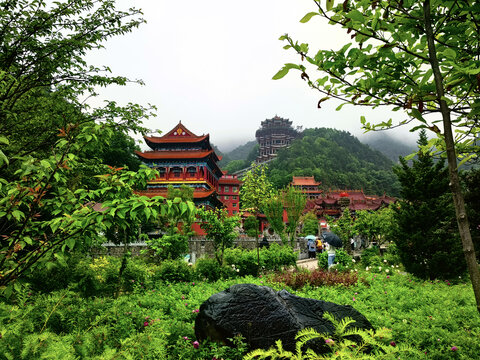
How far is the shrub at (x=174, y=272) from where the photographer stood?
26.7 feet

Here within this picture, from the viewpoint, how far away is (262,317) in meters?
3.53

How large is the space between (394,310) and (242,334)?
310 cm

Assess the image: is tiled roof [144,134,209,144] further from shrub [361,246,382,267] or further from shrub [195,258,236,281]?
shrub [195,258,236,281]

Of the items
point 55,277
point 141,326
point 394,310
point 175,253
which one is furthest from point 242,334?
point 175,253

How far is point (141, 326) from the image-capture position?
143 inches

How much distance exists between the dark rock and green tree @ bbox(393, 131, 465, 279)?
6.30 metres

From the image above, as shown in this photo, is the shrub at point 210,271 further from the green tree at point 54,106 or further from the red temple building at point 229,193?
the red temple building at point 229,193

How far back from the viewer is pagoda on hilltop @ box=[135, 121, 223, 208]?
32.2m

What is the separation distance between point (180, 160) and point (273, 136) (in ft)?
211

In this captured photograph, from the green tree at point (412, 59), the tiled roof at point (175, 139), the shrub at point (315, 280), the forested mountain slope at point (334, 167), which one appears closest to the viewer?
the green tree at point (412, 59)

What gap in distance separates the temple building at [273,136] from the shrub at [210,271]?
82.2 meters

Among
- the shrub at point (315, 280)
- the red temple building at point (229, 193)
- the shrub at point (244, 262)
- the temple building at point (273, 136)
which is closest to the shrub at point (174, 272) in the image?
the shrub at point (244, 262)

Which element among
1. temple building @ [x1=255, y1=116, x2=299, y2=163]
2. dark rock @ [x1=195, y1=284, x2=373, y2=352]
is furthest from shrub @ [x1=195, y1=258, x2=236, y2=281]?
temple building @ [x1=255, y1=116, x2=299, y2=163]

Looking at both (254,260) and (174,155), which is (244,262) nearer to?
(254,260)
